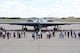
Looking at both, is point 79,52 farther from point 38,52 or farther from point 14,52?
point 14,52

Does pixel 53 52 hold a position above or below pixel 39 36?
above

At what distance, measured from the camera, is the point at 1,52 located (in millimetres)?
14211

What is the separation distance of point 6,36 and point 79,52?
15797mm

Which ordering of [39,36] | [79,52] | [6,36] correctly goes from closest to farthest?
[79,52] < [39,36] < [6,36]

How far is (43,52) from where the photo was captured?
14172mm

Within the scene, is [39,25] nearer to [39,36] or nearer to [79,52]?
[39,36]

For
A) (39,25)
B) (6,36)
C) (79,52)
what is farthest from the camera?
(39,25)

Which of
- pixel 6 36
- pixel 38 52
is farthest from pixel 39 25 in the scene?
pixel 38 52

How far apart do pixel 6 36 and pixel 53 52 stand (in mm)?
14739

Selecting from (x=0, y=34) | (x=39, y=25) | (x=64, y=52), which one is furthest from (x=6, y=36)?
(x=64, y=52)

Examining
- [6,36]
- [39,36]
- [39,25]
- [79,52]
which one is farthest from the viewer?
[39,25]

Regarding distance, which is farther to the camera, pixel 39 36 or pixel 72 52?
pixel 39 36

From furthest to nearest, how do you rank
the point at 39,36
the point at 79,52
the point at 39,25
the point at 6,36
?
the point at 39,25
the point at 6,36
the point at 39,36
the point at 79,52

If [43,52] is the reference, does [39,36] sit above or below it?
below
